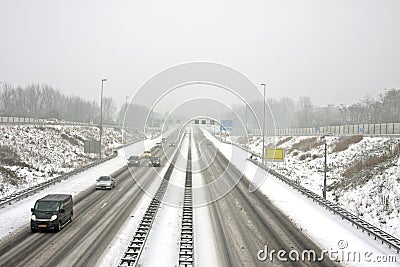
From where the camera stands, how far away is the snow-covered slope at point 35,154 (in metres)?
31.9

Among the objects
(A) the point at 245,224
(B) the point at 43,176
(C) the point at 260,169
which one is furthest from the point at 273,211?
(B) the point at 43,176

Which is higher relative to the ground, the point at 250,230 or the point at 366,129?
the point at 366,129

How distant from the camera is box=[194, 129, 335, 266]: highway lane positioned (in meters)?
15.0

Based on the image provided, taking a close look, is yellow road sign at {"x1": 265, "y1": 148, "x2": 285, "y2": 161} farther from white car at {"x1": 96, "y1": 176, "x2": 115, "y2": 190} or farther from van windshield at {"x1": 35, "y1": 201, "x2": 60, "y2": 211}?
van windshield at {"x1": 35, "y1": 201, "x2": 60, "y2": 211}

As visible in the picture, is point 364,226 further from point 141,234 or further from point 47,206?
point 47,206

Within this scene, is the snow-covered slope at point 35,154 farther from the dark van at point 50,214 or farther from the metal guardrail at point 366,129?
the metal guardrail at point 366,129

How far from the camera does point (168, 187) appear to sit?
105 feet

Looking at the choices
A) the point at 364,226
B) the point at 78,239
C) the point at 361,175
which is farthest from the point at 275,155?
the point at 78,239

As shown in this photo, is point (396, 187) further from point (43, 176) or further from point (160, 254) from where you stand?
point (43, 176)

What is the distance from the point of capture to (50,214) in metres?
18.0

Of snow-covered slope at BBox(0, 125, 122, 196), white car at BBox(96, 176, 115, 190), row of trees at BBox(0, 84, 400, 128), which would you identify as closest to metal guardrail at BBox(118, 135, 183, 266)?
white car at BBox(96, 176, 115, 190)

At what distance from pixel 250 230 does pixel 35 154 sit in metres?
33.4

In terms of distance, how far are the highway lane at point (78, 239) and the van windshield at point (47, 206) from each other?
1.28 m

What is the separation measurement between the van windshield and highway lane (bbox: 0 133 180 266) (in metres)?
1.28
